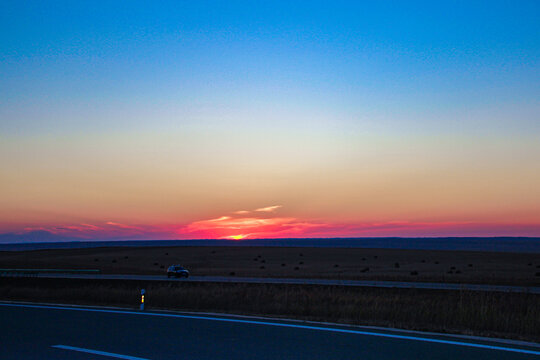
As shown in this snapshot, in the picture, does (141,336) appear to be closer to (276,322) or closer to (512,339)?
(276,322)

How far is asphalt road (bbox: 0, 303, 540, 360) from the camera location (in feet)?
30.3

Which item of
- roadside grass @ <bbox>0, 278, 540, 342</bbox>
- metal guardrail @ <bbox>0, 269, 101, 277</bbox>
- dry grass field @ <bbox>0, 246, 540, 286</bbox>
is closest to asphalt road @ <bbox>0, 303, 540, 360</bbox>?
roadside grass @ <bbox>0, 278, 540, 342</bbox>

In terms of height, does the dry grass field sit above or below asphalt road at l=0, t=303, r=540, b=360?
below

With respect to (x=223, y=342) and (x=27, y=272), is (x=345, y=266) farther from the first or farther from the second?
(x=223, y=342)

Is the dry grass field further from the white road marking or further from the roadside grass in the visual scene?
the white road marking

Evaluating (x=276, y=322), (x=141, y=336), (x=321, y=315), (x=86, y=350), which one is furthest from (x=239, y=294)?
(x=86, y=350)

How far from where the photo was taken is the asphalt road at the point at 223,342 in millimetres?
9242

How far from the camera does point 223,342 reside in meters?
10.5

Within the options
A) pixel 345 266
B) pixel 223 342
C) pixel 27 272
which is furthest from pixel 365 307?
pixel 345 266

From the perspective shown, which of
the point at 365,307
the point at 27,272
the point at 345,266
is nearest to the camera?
the point at 365,307

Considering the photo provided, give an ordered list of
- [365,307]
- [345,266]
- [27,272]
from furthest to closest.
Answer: [345,266] → [27,272] → [365,307]

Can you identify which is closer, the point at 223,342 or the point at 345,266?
the point at 223,342

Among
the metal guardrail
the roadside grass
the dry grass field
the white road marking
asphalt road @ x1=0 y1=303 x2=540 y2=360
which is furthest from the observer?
the dry grass field

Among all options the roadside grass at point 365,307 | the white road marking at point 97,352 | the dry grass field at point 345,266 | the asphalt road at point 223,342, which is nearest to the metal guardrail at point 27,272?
the dry grass field at point 345,266
